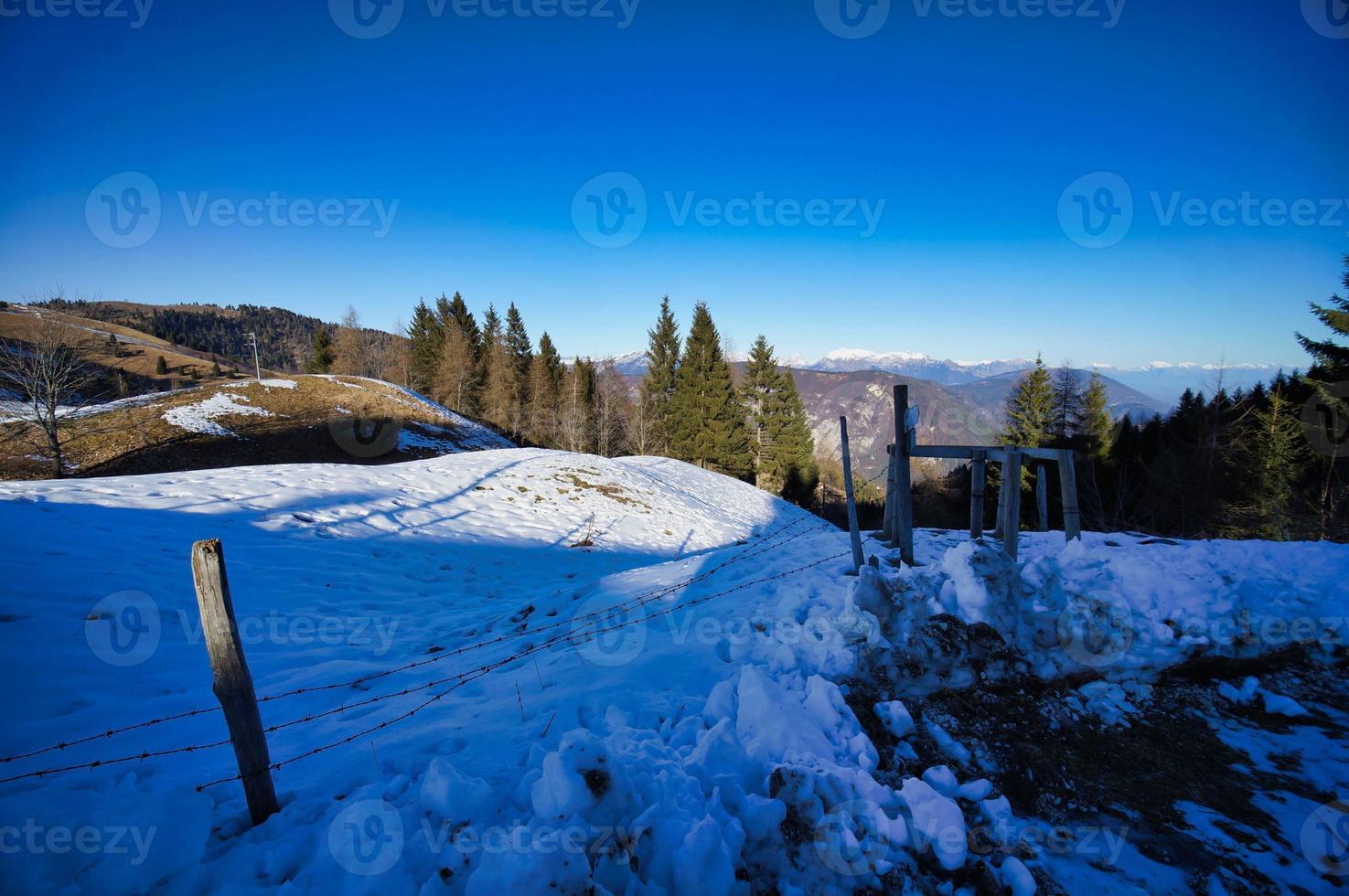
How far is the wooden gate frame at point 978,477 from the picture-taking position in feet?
20.7

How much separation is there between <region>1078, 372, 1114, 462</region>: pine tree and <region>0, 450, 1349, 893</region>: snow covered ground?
27097mm

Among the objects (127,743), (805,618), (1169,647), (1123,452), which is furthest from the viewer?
(1123,452)

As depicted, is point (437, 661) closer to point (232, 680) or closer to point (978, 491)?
point (232, 680)

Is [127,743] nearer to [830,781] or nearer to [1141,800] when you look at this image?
[830,781]

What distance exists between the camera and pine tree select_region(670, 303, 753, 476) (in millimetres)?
36812

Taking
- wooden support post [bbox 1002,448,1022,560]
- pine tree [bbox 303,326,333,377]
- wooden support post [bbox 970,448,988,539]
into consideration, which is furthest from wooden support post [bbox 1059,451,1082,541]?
pine tree [bbox 303,326,333,377]

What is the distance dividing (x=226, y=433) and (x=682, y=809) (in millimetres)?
32115

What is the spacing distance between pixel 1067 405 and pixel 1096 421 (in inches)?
65.5

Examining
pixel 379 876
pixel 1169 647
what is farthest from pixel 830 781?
pixel 1169 647

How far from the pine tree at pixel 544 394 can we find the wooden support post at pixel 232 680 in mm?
39213

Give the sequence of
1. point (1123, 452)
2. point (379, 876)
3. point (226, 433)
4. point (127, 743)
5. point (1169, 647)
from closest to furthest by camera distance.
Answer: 1. point (379, 876)
2. point (127, 743)
3. point (1169, 647)
4. point (226, 433)
5. point (1123, 452)

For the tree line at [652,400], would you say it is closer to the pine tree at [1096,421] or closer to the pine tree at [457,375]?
the pine tree at [457,375]

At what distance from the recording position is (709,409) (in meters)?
37.1

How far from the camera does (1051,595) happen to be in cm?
497
